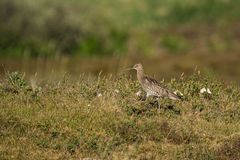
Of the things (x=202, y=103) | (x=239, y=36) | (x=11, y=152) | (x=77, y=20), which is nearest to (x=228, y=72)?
(x=77, y=20)

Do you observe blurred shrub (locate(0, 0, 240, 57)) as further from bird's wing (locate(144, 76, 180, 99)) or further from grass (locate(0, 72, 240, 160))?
bird's wing (locate(144, 76, 180, 99))

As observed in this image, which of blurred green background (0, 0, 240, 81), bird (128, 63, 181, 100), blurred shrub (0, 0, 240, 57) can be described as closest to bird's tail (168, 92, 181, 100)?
bird (128, 63, 181, 100)

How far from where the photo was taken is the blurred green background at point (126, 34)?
1838 inches

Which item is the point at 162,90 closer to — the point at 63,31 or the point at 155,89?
the point at 155,89

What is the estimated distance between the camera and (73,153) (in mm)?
12828

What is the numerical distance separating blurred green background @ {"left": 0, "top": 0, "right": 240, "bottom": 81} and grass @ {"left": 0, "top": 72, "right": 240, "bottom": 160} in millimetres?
17370

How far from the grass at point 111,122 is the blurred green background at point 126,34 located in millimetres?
17370

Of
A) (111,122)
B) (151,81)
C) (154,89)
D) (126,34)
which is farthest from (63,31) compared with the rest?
(111,122)

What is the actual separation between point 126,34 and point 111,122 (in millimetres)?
49808

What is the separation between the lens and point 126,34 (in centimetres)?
6322

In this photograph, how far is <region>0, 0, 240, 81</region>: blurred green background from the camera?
46.7m

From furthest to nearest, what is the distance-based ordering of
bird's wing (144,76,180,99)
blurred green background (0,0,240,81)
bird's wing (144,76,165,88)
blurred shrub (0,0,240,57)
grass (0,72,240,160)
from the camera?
blurred shrub (0,0,240,57), blurred green background (0,0,240,81), bird's wing (144,76,165,88), bird's wing (144,76,180,99), grass (0,72,240,160)

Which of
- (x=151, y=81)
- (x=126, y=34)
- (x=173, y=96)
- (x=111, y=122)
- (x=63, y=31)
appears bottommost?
(x=111, y=122)

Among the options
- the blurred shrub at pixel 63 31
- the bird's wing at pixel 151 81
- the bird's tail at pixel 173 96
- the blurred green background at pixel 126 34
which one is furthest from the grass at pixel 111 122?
the blurred shrub at pixel 63 31
